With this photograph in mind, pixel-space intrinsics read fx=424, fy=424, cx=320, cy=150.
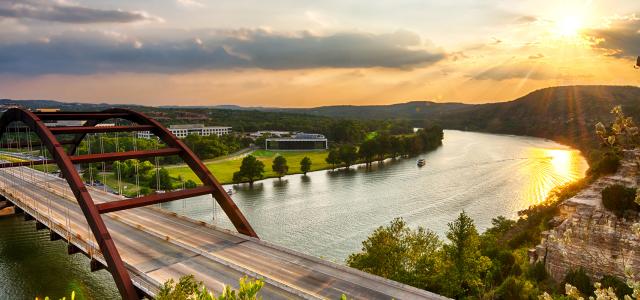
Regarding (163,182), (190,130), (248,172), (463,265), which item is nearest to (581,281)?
(463,265)

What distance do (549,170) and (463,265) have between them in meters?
71.9

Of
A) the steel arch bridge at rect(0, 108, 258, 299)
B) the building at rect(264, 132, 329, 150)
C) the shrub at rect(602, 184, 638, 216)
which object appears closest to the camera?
the steel arch bridge at rect(0, 108, 258, 299)

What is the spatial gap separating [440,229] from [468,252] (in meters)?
21.7

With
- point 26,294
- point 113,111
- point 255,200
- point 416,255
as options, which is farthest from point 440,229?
point 26,294

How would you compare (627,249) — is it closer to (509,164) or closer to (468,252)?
(468,252)

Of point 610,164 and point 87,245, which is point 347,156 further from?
point 87,245

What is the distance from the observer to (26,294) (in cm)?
3089

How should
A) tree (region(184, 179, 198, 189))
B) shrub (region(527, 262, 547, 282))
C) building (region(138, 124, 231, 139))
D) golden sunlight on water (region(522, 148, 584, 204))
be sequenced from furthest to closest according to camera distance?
building (region(138, 124, 231, 139)) → tree (region(184, 179, 198, 189)) → golden sunlight on water (region(522, 148, 584, 204)) → shrub (region(527, 262, 547, 282))

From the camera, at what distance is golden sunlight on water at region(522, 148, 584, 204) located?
223 ft

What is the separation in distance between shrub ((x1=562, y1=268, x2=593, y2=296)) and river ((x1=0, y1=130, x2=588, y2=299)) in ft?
60.9

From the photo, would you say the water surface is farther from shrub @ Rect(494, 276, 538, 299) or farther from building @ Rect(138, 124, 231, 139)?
building @ Rect(138, 124, 231, 139)

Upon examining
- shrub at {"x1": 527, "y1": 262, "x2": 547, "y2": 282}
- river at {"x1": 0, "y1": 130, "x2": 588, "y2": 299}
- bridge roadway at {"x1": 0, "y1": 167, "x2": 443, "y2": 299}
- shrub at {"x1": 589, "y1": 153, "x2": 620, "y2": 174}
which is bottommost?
river at {"x1": 0, "y1": 130, "x2": 588, "y2": 299}

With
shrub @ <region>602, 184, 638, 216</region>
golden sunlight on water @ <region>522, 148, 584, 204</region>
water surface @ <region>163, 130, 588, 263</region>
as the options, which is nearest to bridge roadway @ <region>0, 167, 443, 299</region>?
water surface @ <region>163, 130, 588, 263</region>

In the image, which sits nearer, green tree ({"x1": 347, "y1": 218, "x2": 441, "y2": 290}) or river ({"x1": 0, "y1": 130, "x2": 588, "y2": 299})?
green tree ({"x1": 347, "y1": 218, "x2": 441, "y2": 290})
